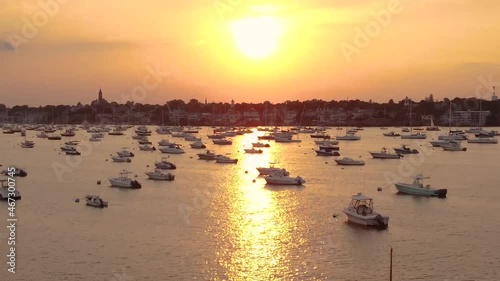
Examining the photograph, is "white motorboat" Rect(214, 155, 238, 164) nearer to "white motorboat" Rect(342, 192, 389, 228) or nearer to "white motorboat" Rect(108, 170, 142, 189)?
"white motorboat" Rect(108, 170, 142, 189)

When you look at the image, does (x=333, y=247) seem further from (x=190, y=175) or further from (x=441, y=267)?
(x=190, y=175)

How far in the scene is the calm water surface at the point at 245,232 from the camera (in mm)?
29859

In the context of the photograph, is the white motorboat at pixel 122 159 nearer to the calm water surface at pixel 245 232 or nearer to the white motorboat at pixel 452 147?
the calm water surface at pixel 245 232

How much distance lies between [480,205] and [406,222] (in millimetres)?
11580

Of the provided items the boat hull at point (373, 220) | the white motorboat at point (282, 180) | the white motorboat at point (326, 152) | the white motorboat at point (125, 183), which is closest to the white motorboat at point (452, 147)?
the white motorboat at point (326, 152)

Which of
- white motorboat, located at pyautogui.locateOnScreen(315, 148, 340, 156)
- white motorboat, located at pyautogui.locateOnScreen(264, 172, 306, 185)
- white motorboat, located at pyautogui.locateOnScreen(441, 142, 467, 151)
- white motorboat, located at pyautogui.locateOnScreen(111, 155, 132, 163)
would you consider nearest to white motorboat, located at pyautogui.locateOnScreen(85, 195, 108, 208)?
white motorboat, located at pyautogui.locateOnScreen(264, 172, 306, 185)

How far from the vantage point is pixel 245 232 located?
123ft

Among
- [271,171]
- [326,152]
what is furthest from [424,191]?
[326,152]

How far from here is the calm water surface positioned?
29859 millimetres

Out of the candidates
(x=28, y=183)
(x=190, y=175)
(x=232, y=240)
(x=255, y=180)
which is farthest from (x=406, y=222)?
(x=28, y=183)

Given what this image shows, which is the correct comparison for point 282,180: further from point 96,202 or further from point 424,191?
point 96,202

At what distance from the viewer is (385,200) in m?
50.7

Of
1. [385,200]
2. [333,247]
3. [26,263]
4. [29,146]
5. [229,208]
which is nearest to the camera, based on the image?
[26,263]

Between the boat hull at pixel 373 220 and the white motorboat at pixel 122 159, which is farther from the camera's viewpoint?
the white motorboat at pixel 122 159
